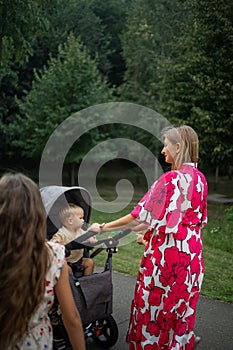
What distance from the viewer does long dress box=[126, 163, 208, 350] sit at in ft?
11.5

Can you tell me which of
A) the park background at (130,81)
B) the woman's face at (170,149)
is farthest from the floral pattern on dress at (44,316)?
the park background at (130,81)

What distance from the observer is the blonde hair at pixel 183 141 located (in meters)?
3.58

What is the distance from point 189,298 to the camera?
12.0ft

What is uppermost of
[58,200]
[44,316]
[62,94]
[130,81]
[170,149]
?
[130,81]

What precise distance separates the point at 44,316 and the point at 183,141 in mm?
1712

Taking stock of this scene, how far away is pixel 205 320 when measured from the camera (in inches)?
203

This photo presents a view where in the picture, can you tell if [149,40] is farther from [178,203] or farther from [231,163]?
[178,203]

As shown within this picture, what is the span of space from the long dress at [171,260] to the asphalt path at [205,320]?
83 cm

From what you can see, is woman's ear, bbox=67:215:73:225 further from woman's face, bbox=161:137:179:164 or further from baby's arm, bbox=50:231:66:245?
woman's face, bbox=161:137:179:164

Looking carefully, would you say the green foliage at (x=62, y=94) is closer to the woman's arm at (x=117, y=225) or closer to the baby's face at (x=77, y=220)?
the baby's face at (x=77, y=220)

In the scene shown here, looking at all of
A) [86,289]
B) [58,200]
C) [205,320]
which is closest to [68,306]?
[86,289]

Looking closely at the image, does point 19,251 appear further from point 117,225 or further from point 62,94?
point 62,94

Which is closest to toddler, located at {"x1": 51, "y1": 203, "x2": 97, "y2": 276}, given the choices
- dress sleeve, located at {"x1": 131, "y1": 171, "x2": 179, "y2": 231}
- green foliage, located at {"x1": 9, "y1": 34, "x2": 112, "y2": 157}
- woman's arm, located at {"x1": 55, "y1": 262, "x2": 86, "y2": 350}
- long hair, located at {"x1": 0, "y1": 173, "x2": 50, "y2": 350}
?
dress sleeve, located at {"x1": 131, "y1": 171, "x2": 179, "y2": 231}

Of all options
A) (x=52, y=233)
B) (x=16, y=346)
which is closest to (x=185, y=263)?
(x=52, y=233)
